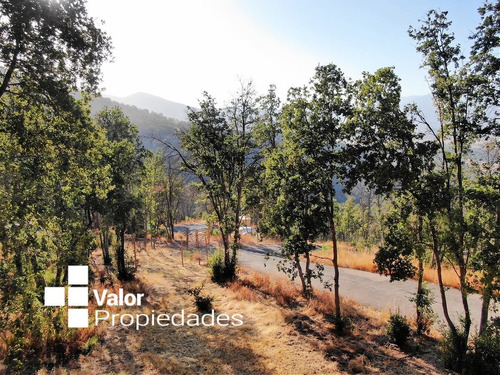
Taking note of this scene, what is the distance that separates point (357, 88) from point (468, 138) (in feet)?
9.33

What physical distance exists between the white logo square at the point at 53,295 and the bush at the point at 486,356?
33.8 ft

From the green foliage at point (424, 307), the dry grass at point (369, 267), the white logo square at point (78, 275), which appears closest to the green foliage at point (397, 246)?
the green foliage at point (424, 307)

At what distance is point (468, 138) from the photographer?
692cm

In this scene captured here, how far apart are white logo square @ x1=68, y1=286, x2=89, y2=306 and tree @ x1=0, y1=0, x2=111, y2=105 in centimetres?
578

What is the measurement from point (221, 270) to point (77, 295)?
24.1 ft

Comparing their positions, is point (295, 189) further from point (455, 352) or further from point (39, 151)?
point (39, 151)

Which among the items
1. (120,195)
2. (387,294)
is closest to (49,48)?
(120,195)

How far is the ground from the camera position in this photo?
7.88 meters

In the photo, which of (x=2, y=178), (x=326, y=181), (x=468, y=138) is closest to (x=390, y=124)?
(x=468, y=138)

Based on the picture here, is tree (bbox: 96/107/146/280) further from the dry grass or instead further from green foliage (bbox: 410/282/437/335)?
green foliage (bbox: 410/282/437/335)

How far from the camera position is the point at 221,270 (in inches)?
625

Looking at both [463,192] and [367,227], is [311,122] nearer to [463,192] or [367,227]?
[463,192]

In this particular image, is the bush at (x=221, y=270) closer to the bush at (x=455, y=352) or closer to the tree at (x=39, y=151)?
the tree at (x=39, y=151)

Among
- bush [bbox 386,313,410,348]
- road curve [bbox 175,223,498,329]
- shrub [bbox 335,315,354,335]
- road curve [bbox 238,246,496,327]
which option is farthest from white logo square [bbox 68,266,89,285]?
bush [bbox 386,313,410,348]
